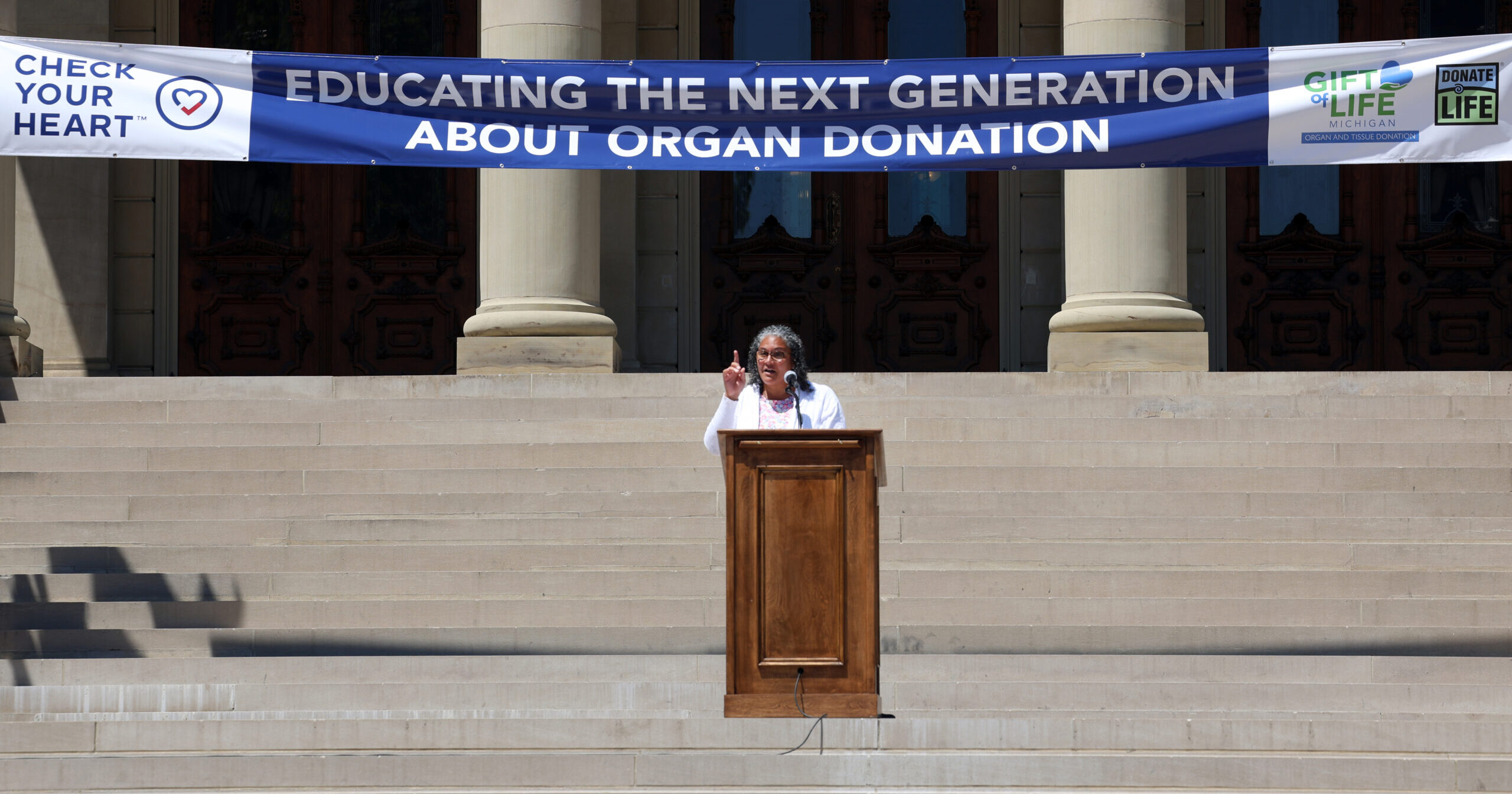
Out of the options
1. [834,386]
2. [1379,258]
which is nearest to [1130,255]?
[834,386]

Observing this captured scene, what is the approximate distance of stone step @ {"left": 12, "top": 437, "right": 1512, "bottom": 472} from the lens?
37.1ft

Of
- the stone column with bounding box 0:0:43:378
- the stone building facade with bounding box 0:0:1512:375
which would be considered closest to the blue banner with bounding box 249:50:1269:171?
the stone column with bounding box 0:0:43:378

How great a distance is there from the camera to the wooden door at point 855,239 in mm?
17781

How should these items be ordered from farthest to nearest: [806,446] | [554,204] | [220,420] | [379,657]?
[554,204] < [220,420] < [379,657] < [806,446]

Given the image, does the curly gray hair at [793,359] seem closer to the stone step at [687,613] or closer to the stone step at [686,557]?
the stone step at [687,613]

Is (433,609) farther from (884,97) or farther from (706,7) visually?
(706,7)

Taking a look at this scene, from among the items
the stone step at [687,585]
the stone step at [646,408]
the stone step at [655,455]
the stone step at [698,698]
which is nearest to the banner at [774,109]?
the stone step at [646,408]

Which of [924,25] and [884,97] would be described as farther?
[924,25]

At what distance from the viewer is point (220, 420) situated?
40.5 ft

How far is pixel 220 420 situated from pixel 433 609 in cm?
378

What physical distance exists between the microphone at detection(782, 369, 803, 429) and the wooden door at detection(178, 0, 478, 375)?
10749 mm

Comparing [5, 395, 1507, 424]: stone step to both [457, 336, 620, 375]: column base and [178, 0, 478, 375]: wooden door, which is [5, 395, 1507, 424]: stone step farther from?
[178, 0, 478, 375]: wooden door

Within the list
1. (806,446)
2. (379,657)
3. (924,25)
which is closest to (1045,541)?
(806,446)

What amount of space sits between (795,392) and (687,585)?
7.64 ft
